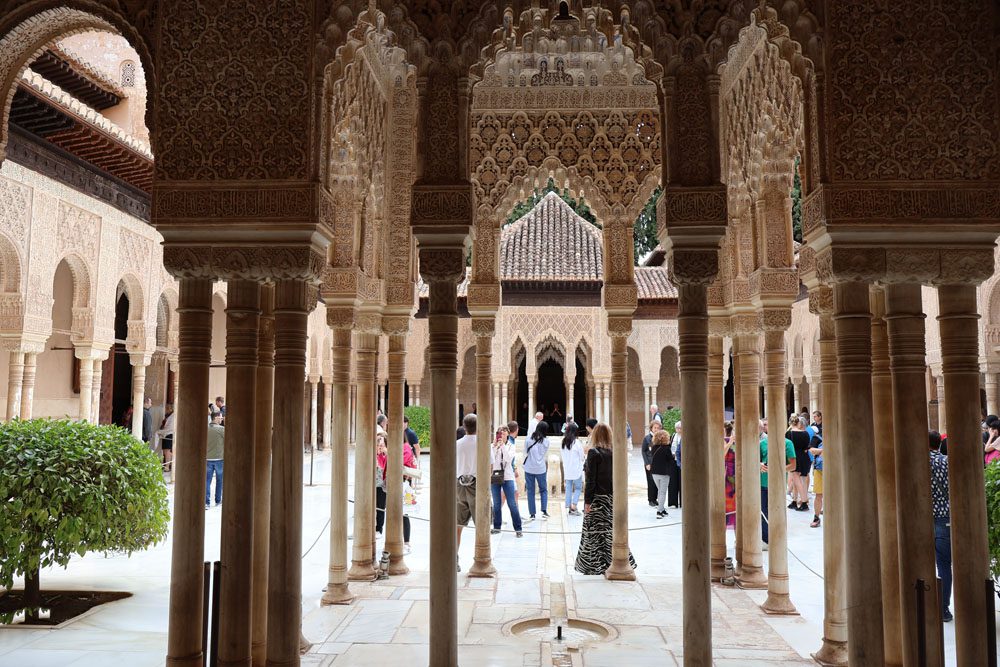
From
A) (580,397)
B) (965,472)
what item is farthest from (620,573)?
(580,397)

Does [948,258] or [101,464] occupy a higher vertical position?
[948,258]

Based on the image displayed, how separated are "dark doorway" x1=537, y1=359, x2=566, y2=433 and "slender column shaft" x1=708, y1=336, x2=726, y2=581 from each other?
936 inches

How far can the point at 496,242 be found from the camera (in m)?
7.59

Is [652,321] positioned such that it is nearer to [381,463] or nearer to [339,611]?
[381,463]

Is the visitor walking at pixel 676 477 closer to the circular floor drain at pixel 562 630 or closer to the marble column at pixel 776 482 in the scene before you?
the marble column at pixel 776 482

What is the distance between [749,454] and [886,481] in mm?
2135

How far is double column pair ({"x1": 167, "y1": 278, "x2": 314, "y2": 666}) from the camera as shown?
11.8 feet

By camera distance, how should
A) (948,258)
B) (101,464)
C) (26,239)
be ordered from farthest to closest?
(26,239), (101,464), (948,258)

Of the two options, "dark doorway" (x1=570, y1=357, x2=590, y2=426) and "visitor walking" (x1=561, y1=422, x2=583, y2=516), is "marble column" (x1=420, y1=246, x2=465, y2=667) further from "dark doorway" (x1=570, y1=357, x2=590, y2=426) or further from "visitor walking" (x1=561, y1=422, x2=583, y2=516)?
"dark doorway" (x1=570, y1=357, x2=590, y2=426)

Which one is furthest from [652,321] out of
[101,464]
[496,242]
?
[101,464]

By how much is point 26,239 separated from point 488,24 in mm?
9783

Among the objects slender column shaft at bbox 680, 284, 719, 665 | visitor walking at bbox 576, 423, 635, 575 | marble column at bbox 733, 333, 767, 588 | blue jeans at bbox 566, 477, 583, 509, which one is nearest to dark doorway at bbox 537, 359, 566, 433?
blue jeans at bbox 566, 477, 583, 509

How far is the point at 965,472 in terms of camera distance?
11.4ft

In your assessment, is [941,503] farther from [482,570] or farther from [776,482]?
[482,570]
